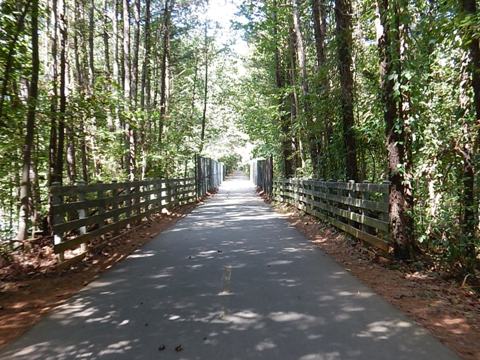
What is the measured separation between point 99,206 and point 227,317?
478cm

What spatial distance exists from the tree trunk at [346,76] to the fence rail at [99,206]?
551 cm

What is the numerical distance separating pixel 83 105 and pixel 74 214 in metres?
2.43

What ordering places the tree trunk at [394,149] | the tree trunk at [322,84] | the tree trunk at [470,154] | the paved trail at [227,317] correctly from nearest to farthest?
the paved trail at [227,317] < the tree trunk at [470,154] < the tree trunk at [394,149] < the tree trunk at [322,84]

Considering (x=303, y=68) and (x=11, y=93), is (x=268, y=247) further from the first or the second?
(x=303, y=68)

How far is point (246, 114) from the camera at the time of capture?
30000 mm

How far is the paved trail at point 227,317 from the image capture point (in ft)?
12.0

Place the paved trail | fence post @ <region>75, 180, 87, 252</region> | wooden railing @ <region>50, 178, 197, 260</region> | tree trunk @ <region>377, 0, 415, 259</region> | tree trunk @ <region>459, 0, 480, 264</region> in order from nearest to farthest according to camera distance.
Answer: the paved trail < tree trunk @ <region>459, 0, 480, 264</region> < wooden railing @ <region>50, 178, 197, 260</region> < tree trunk @ <region>377, 0, 415, 259</region> < fence post @ <region>75, 180, 87, 252</region>

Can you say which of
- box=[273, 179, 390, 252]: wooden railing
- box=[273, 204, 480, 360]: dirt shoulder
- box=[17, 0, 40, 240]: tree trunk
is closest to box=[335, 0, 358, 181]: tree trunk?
box=[273, 179, 390, 252]: wooden railing

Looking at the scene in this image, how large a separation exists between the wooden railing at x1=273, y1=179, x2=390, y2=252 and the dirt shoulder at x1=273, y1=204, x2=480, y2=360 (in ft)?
1.21

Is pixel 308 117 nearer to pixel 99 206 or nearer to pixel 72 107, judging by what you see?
pixel 72 107

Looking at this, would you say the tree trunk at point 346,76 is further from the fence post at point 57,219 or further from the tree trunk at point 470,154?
the fence post at point 57,219

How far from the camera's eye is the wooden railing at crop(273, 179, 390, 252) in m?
7.44

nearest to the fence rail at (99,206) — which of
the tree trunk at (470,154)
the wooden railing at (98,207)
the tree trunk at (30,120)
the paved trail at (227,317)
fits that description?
the wooden railing at (98,207)

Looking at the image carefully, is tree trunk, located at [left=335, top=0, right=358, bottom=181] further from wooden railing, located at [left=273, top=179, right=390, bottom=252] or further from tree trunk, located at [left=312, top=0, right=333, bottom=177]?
tree trunk, located at [left=312, top=0, right=333, bottom=177]
